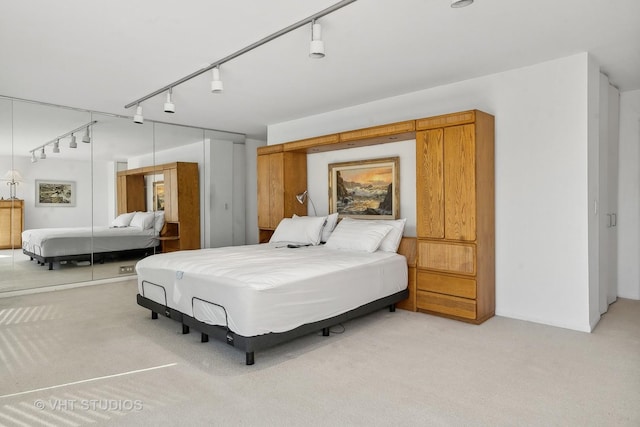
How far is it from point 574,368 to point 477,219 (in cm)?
146

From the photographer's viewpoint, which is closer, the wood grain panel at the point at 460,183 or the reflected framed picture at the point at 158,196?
the wood grain panel at the point at 460,183

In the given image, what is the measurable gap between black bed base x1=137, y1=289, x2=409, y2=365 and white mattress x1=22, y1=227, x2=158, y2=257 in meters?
2.34

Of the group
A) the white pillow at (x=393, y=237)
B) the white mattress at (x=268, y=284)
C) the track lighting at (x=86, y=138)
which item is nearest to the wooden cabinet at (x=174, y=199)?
the track lighting at (x=86, y=138)

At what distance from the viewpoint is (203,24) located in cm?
296

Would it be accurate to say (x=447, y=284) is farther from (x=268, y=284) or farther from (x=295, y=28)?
(x=295, y=28)

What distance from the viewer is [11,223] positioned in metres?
5.18

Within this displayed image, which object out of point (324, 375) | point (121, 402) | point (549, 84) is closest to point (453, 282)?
point (324, 375)

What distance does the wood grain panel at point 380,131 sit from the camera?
4.27 metres

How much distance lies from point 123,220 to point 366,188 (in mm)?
3789

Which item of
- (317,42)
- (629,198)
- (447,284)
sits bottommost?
(447,284)

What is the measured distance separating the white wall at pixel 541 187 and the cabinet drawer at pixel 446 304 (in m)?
0.51

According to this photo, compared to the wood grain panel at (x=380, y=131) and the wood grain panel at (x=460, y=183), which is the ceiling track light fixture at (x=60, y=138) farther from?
the wood grain panel at (x=460, y=183)

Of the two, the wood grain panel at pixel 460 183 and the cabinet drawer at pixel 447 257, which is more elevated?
the wood grain panel at pixel 460 183

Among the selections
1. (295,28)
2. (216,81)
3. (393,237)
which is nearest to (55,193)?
(216,81)
